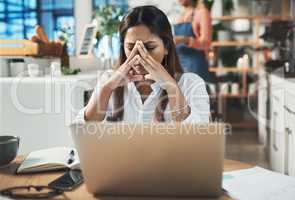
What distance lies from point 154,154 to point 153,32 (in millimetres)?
899

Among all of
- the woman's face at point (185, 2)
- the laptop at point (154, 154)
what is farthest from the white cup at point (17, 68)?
the laptop at point (154, 154)

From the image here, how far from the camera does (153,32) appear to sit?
1640 millimetres

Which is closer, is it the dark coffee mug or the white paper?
the white paper

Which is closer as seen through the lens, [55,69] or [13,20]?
[55,69]

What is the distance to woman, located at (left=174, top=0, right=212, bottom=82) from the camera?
11.6 feet

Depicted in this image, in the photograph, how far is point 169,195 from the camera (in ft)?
2.93

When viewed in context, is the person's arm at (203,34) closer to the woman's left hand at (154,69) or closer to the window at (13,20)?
the window at (13,20)

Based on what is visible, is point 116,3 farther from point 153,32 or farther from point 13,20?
point 153,32

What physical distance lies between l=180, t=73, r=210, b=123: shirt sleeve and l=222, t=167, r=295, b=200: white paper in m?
0.45

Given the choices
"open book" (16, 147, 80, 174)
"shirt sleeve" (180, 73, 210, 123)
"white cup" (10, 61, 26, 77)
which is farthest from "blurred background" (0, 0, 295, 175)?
"open book" (16, 147, 80, 174)

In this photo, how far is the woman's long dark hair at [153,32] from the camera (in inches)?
64.4

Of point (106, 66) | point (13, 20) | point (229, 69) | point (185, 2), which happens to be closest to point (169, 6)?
point (229, 69)

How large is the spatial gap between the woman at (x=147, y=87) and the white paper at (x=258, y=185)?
0.42 metres

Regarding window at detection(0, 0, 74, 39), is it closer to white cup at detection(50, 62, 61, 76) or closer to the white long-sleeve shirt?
white cup at detection(50, 62, 61, 76)
